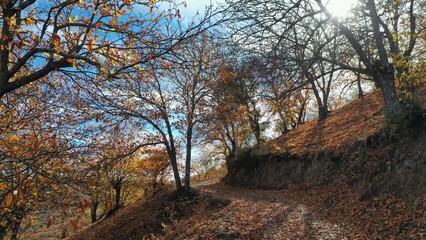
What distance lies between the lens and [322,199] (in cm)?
970

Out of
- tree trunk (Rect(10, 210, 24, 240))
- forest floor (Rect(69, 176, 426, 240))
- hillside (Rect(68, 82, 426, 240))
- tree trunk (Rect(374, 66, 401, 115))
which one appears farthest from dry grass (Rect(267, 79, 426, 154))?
tree trunk (Rect(10, 210, 24, 240))

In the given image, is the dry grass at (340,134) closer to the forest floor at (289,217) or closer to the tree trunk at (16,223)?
the forest floor at (289,217)

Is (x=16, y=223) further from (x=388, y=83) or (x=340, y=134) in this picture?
(x=340, y=134)

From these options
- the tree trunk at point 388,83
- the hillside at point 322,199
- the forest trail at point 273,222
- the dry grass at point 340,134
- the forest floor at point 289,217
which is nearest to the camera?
the forest floor at point 289,217

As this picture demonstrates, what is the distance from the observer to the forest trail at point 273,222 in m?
7.07

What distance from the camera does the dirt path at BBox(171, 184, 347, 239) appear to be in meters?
7.13

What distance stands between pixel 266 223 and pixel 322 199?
2622 millimetres

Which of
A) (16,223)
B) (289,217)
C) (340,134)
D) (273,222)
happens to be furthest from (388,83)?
(16,223)

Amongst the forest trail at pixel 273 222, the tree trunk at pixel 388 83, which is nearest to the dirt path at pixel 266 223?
the forest trail at pixel 273 222

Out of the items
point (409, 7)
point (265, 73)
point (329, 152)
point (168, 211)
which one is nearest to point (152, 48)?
point (265, 73)

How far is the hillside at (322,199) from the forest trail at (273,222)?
2cm

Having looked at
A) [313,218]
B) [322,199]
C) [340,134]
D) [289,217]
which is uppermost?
[340,134]

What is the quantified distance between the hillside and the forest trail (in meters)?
0.02

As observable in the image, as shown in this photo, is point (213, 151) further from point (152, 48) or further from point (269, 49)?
point (152, 48)
